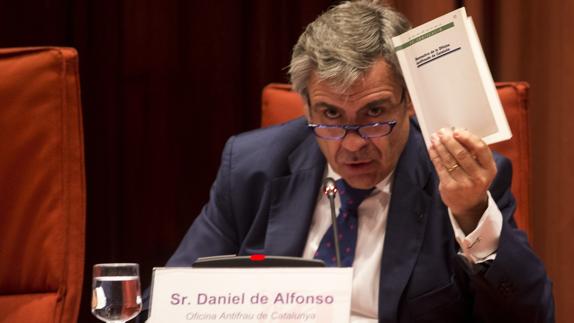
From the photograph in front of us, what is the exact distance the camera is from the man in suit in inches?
69.8

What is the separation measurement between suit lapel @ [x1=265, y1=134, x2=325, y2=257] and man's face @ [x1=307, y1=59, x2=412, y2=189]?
10 centimetres

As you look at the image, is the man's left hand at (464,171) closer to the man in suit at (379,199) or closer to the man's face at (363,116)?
the man in suit at (379,199)

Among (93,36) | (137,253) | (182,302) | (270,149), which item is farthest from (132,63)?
(182,302)

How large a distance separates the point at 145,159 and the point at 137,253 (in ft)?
0.98

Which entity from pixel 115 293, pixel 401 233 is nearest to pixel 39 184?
pixel 115 293

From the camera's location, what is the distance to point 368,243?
80.1 inches

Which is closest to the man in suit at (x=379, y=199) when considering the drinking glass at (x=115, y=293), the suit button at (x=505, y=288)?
the suit button at (x=505, y=288)

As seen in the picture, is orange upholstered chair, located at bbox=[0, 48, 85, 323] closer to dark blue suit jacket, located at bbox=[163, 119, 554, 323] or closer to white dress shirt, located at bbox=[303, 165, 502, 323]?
dark blue suit jacket, located at bbox=[163, 119, 554, 323]

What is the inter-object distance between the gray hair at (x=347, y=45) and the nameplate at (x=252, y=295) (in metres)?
0.64

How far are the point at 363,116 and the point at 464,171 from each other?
1.05 ft

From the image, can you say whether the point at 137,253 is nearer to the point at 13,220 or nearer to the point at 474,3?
the point at 13,220

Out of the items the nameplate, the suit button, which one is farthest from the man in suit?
the nameplate

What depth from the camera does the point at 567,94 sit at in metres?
2.52

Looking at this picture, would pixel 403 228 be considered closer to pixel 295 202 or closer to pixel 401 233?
pixel 401 233
